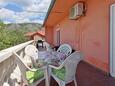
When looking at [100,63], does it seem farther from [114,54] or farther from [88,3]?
[88,3]

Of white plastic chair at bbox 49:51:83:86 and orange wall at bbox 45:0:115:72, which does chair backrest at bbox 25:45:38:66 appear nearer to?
white plastic chair at bbox 49:51:83:86

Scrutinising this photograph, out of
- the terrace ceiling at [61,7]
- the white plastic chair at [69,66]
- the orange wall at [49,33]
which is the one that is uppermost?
the terrace ceiling at [61,7]

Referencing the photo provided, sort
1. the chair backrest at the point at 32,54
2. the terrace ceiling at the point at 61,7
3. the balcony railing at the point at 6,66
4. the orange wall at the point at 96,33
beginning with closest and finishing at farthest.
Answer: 1. the balcony railing at the point at 6,66
2. the chair backrest at the point at 32,54
3. the orange wall at the point at 96,33
4. the terrace ceiling at the point at 61,7

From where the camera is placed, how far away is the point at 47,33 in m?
24.5

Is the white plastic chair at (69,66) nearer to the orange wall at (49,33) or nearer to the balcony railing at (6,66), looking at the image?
the balcony railing at (6,66)

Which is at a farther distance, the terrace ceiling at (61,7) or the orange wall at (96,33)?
the terrace ceiling at (61,7)

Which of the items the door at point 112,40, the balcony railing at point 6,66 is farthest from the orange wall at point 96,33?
the balcony railing at point 6,66

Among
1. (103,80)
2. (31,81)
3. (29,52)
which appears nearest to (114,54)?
(103,80)

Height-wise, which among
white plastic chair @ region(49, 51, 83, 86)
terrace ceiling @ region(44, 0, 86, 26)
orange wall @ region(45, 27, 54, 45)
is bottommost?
white plastic chair @ region(49, 51, 83, 86)

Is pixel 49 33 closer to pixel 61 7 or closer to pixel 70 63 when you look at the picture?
pixel 61 7

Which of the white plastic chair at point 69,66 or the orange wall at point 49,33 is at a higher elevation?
the orange wall at point 49,33

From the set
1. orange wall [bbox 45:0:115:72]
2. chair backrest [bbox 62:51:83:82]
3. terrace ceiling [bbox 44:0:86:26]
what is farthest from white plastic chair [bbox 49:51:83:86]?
terrace ceiling [bbox 44:0:86:26]

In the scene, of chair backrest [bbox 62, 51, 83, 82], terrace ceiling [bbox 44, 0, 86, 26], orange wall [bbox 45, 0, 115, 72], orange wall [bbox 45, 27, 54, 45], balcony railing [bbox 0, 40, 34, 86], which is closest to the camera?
balcony railing [bbox 0, 40, 34, 86]

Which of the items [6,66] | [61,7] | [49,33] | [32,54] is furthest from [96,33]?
[49,33]
